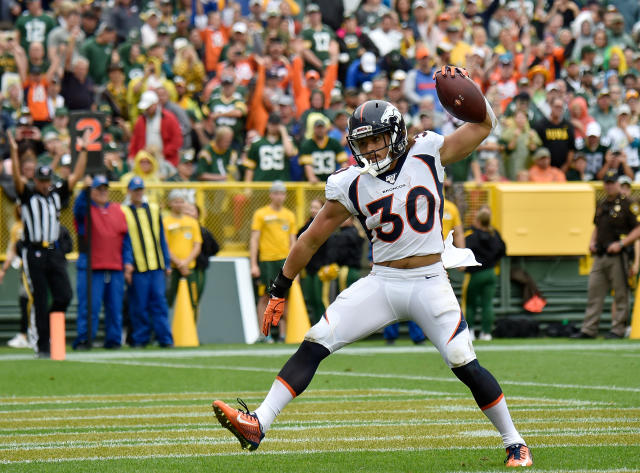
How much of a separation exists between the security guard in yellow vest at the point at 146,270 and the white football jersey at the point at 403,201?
8.71 metres

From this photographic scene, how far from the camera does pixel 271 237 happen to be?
611 inches

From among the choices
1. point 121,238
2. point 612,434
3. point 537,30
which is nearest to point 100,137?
point 121,238

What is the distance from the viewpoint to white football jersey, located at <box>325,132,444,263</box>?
595cm

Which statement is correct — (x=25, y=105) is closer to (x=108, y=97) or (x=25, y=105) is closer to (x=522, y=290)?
(x=108, y=97)

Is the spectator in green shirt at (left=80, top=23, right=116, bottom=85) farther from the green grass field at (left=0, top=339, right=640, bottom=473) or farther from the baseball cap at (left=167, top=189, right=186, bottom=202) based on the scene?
the green grass field at (left=0, top=339, right=640, bottom=473)

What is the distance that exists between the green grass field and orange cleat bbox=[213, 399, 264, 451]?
0.14m

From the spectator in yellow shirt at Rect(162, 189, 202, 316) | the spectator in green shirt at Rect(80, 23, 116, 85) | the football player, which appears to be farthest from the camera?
the spectator in green shirt at Rect(80, 23, 116, 85)

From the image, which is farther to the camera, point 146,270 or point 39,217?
point 146,270

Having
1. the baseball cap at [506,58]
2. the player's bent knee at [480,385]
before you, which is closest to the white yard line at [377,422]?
the player's bent knee at [480,385]

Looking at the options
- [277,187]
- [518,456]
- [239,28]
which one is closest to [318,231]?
[518,456]

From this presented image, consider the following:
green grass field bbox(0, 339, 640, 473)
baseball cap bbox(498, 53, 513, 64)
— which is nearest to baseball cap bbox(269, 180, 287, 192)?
green grass field bbox(0, 339, 640, 473)

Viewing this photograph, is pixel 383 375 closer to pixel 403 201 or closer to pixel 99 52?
pixel 403 201

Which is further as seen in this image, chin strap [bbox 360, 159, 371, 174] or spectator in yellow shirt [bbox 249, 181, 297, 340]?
spectator in yellow shirt [bbox 249, 181, 297, 340]

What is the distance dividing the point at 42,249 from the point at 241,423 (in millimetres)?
7641
